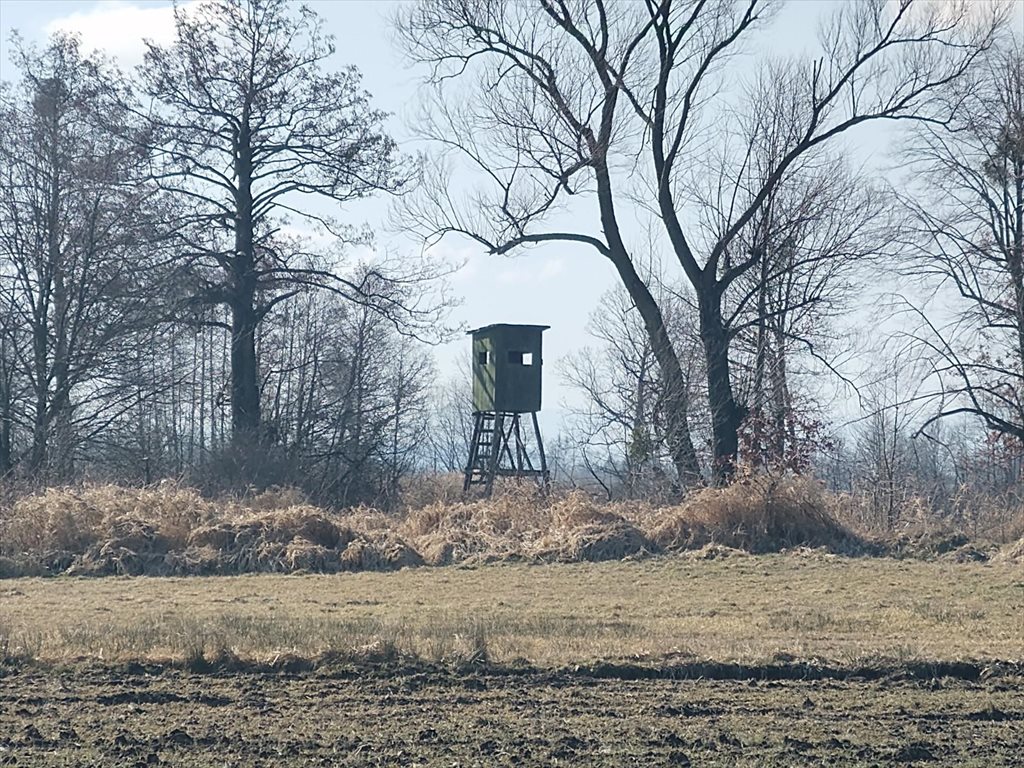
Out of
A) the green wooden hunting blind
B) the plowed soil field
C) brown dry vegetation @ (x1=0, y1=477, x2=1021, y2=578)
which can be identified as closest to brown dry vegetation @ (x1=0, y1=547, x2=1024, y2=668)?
the plowed soil field

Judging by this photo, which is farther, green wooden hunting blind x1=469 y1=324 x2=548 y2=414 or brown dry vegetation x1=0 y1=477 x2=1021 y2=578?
green wooden hunting blind x1=469 y1=324 x2=548 y2=414

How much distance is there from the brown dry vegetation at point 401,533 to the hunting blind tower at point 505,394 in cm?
879

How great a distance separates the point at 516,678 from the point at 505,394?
21765mm

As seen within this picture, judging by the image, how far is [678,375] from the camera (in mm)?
29984

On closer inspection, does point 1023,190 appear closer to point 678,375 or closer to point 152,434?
point 678,375

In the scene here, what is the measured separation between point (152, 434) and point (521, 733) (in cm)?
2926

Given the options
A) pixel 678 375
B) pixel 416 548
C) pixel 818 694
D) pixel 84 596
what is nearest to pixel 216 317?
pixel 678 375

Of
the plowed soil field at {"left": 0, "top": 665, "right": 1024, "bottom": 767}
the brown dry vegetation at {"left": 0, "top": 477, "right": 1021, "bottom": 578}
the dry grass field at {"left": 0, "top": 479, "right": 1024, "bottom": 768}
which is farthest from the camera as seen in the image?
the brown dry vegetation at {"left": 0, "top": 477, "right": 1021, "bottom": 578}

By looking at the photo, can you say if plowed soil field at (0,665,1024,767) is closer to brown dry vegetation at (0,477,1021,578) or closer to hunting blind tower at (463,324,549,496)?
brown dry vegetation at (0,477,1021,578)

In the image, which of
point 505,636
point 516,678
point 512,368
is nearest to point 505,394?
point 512,368

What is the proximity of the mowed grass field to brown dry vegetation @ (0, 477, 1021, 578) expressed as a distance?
3.07 metres

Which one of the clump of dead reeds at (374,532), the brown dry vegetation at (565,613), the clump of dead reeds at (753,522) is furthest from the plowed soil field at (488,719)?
the clump of dead reeds at (753,522)

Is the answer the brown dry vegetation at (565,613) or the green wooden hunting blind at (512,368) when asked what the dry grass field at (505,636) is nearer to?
the brown dry vegetation at (565,613)

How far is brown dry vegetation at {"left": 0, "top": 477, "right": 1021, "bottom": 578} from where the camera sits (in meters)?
19.9
